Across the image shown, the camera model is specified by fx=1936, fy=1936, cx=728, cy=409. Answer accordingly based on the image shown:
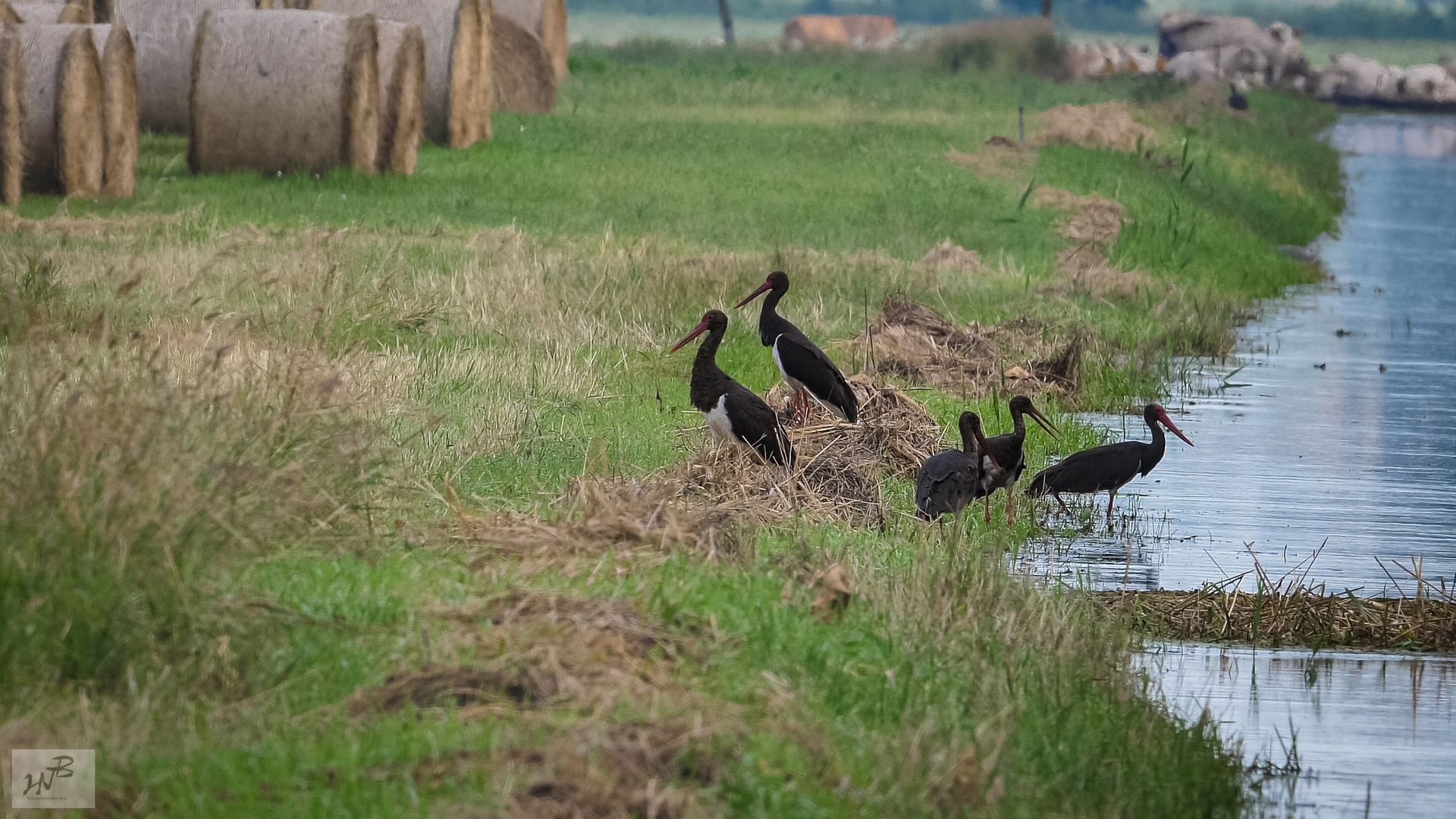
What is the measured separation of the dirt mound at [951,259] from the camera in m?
17.9

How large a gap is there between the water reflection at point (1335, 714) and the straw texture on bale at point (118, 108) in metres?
13.7

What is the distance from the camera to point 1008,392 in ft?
Result: 43.2

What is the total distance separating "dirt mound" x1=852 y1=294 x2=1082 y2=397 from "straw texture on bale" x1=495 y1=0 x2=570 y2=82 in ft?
57.3

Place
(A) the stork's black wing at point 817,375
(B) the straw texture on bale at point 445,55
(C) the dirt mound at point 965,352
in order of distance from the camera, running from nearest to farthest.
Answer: (A) the stork's black wing at point 817,375
(C) the dirt mound at point 965,352
(B) the straw texture on bale at point 445,55

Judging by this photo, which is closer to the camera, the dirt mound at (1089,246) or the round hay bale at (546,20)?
the dirt mound at (1089,246)

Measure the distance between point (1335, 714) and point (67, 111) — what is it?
1425 cm

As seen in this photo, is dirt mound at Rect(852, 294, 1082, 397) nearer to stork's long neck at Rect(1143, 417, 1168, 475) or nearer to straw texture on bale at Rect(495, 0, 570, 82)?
stork's long neck at Rect(1143, 417, 1168, 475)

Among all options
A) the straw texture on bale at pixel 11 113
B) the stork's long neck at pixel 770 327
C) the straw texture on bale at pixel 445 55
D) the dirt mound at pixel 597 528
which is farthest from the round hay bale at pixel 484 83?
the dirt mound at pixel 597 528

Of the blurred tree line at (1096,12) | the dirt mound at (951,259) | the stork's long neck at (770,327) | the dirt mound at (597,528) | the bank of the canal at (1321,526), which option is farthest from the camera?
the blurred tree line at (1096,12)

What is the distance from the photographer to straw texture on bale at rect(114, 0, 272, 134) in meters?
21.9

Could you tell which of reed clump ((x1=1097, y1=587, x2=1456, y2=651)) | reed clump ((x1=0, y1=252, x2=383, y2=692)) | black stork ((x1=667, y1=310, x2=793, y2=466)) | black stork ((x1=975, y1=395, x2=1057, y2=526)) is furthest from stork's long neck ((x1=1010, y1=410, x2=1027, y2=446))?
reed clump ((x1=0, y1=252, x2=383, y2=692))

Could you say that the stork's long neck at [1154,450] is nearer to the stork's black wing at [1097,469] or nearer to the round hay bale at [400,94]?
the stork's black wing at [1097,469]

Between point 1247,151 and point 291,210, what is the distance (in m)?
19.5

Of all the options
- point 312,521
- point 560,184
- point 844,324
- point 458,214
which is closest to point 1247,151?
point 560,184
